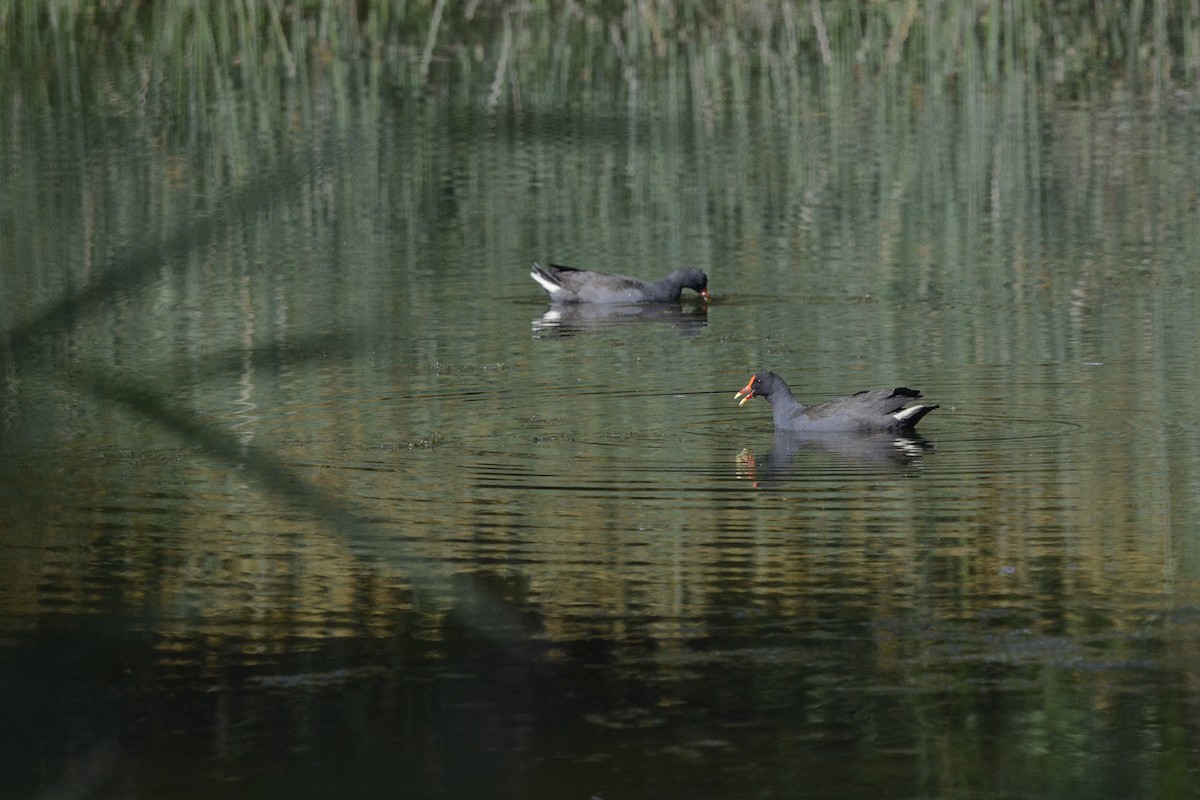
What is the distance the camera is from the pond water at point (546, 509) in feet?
Result: 6.34

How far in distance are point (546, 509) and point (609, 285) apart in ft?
24.4

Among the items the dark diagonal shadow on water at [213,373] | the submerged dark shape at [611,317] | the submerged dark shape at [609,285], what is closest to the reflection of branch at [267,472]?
the dark diagonal shadow on water at [213,373]

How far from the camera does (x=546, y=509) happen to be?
27.0 ft

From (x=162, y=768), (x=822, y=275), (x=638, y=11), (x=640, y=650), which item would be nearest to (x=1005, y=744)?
(x=640, y=650)

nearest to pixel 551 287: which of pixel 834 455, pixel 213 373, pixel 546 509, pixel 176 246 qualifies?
pixel 834 455

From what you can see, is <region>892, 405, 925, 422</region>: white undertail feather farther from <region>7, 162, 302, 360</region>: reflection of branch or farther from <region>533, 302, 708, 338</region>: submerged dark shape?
<region>7, 162, 302, 360</region>: reflection of branch

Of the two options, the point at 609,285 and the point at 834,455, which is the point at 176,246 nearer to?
the point at 834,455

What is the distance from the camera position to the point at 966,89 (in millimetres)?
23719

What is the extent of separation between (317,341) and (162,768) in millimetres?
3113

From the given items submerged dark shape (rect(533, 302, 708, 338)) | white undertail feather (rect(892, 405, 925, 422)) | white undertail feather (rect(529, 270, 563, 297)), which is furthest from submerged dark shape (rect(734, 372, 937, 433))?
white undertail feather (rect(529, 270, 563, 297))

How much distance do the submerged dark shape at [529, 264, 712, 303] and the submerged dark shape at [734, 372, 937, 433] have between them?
466 cm

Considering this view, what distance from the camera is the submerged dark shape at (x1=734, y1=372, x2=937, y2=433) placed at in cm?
1007

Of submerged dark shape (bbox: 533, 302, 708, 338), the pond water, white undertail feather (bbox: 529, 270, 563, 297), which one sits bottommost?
the pond water

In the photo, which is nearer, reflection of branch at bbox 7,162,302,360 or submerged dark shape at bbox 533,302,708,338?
reflection of branch at bbox 7,162,302,360
